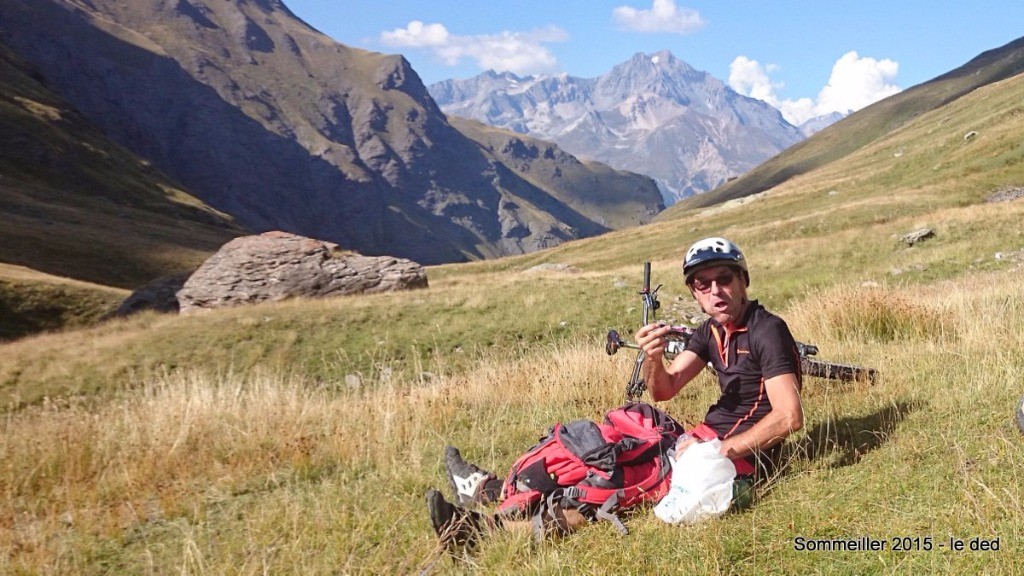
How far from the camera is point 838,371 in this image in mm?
6594

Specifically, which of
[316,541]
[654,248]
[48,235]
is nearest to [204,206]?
[48,235]

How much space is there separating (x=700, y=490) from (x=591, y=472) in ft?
2.86

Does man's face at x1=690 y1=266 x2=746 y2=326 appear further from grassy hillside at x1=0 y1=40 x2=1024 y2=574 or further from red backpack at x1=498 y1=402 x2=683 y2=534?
grassy hillside at x1=0 y1=40 x2=1024 y2=574

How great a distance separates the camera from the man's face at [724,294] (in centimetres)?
481

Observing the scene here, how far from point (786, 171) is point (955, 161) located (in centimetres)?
11141

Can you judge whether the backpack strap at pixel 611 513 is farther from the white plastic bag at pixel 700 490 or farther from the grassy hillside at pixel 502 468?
the white plastic bag at pixel 700 490

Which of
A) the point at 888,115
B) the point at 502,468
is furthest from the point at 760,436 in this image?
the point at 888,115

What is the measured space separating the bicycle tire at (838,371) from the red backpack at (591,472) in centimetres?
258

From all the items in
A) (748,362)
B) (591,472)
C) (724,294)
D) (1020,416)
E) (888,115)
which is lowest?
→ (591,472)

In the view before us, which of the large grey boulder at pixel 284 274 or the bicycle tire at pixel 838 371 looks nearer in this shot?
the bicycle tire at pixel 838 371

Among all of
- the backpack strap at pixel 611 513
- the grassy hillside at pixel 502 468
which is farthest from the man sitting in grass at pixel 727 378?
the grassy hillside at pixel 502 468

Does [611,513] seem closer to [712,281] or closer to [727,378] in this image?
[727,378]

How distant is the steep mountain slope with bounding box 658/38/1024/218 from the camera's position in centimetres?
12900

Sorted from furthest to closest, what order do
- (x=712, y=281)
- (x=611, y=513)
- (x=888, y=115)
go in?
1. (x=888, y=115)
2. (x=712, y=281)
3. (x=611, y=513)
